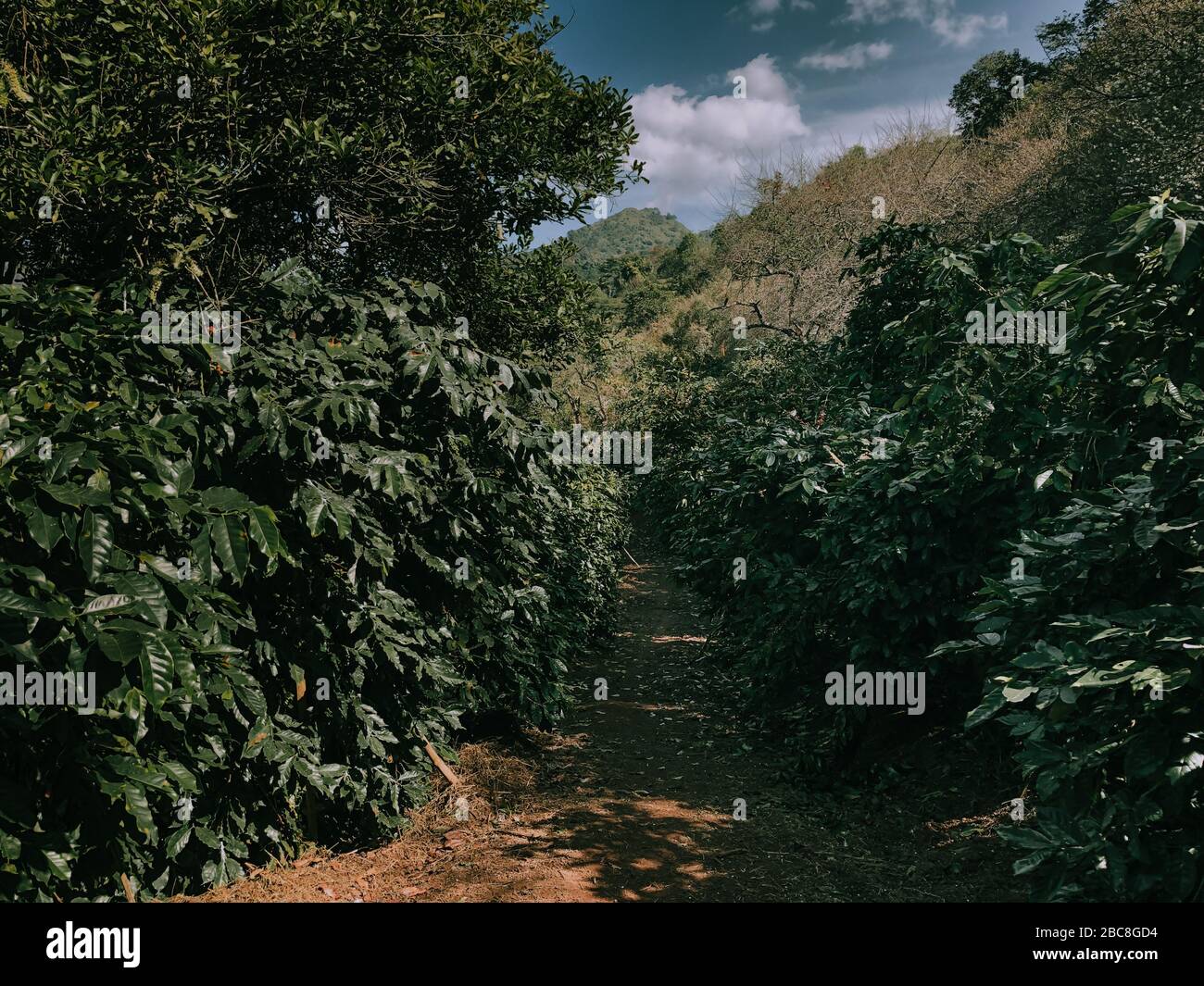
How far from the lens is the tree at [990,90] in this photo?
97.2 feet

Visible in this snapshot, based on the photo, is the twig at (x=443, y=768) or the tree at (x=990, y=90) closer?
the twig at (x=443, y=768)

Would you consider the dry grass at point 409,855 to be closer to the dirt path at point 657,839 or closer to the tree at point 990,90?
the dirt path at point 657,839

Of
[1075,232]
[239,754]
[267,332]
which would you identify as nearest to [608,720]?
[239,754]

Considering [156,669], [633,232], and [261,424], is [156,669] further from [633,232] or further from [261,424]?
[633,232]

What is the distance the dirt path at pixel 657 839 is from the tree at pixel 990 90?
31.1 m

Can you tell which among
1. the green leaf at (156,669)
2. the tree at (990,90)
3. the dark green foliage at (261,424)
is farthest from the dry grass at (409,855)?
the tree at (990,90)

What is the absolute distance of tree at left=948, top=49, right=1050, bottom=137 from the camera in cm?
2964

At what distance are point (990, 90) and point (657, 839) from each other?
37.1 metres

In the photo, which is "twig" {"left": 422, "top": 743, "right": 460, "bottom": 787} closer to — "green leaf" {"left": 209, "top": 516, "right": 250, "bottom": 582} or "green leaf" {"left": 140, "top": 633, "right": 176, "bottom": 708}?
"green leaf" {"left": 209, "top": 516, "right": 250, "bottom": 582}

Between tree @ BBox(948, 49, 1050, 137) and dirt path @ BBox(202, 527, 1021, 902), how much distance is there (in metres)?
31.1

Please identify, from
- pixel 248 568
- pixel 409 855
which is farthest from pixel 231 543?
pixel 409 855

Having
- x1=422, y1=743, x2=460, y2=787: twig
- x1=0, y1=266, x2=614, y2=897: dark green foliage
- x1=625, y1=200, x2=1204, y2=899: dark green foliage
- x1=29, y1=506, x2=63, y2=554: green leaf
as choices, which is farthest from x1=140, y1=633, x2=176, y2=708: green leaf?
x1=422, y1=743, x2=460, y2=787: twig

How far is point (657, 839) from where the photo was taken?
4695 millimetres
